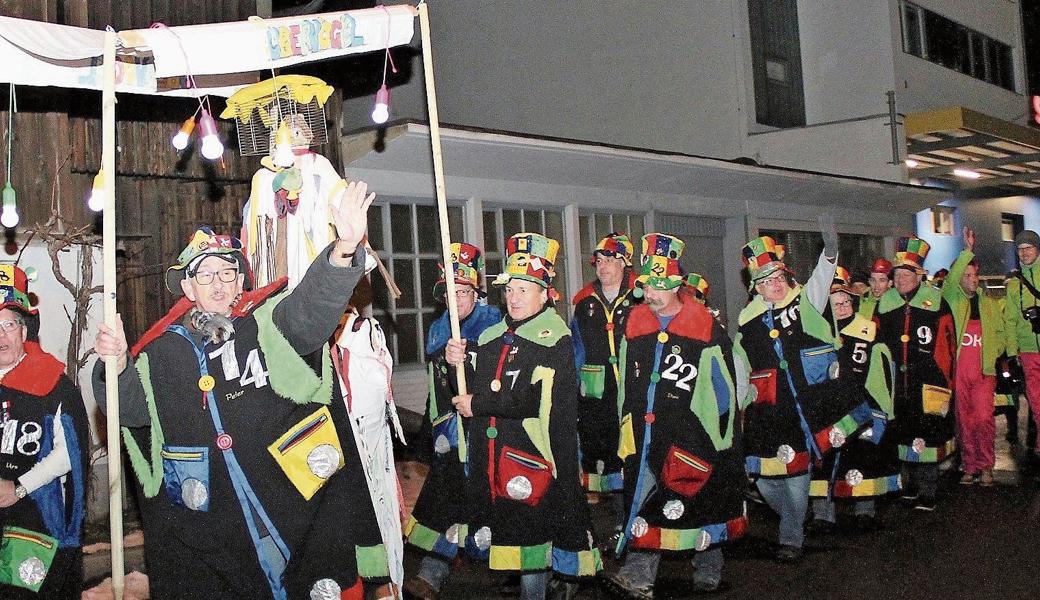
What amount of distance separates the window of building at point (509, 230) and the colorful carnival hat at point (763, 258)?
4.13 m

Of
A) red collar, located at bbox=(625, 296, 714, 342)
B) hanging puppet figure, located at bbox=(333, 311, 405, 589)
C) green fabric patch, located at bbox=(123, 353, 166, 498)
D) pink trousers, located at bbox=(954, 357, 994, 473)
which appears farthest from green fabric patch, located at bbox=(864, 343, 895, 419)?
green fabric patch, located at bbox=(123, 353, 166, 498)

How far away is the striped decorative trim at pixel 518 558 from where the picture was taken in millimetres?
5902

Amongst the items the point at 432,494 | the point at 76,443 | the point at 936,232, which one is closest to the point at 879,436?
the point at 432,494

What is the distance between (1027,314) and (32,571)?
920cm

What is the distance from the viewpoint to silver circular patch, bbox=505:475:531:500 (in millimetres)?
5934

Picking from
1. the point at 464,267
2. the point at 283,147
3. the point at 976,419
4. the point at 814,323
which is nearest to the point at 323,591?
the point at 283,147

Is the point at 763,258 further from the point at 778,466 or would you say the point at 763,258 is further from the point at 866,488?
the point at 866,488

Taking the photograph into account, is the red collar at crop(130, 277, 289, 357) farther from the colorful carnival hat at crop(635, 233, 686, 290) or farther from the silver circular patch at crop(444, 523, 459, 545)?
the colorful carnival hat at crop(635, 233, 686, 290)

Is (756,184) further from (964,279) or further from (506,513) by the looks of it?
(506,513)

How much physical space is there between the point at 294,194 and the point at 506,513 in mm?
2266

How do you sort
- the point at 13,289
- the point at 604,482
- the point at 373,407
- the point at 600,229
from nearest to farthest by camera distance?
the point at 13,289 < the point at 373,407 < the point at 604,482 < the point at 600,229

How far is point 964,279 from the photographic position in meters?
10.3

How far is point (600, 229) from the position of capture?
13.3 m

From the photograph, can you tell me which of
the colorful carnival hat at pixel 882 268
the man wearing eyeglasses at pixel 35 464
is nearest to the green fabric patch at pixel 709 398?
the man wearing eyeglasses at pixel 35 464
